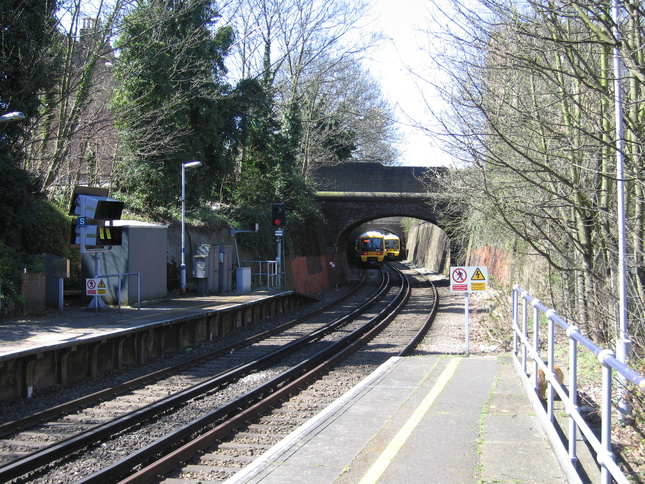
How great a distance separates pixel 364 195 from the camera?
40.3 metres

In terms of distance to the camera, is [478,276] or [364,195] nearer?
[478,276]

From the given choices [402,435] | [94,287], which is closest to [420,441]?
[402,435]

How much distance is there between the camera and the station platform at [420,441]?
495 cm

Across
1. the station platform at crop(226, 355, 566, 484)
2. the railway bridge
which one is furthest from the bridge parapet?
the station platform at crop(226, 355, 566, 484)

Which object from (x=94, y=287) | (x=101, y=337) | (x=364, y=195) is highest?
(x=364, y=195)

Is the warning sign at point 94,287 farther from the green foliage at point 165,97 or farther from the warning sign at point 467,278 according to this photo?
the green foliage at point 165,97

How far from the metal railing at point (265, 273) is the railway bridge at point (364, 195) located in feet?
41.0

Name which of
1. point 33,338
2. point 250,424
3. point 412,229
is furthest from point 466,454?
point 412,229

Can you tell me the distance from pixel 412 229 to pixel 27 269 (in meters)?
65.2

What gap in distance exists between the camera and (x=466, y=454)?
17.7 ft

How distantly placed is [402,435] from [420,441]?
0.25 meters

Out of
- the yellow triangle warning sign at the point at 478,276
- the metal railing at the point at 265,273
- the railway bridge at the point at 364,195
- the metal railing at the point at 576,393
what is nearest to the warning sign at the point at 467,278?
the yellow triangle warning sign at the point at 478,276

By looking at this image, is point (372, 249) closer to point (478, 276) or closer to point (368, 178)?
point (368, 178)

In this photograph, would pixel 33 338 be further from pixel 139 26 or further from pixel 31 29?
pixel 139 26
